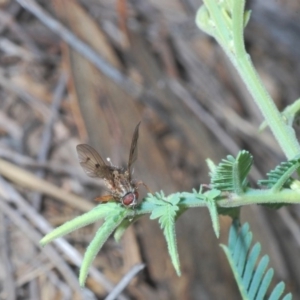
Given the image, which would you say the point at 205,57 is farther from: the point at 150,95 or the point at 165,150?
the point at 165,150

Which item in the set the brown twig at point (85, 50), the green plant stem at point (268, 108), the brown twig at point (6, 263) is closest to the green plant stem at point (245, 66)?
the green plant stem at point (268, 108)

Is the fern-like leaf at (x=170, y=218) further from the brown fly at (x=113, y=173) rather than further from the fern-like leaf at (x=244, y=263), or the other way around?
the fern-like leaf at (x=244, y=263)

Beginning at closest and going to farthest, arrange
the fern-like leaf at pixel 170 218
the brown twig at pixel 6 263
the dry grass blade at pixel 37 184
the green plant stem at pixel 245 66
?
the fern-like leaf at pixel 170 218, the green plant stem at pixel 245 66, the brown twig at pixel 6 263, the dry grass blade at pixel 37 184

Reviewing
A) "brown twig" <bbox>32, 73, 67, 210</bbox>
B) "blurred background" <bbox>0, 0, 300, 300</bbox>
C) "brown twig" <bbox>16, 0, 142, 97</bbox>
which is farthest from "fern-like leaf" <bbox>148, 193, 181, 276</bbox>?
"brown twig" <bbox>16, 0, 142, 97</bbox>

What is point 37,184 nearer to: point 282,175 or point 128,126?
point 128,126

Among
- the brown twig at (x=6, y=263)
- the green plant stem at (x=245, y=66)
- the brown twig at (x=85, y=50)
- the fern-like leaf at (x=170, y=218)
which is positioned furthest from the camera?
the brown twig at (x=85, y=50)

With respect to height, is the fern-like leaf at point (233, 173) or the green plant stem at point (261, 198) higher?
the fern-like leaf at point (233, 173)

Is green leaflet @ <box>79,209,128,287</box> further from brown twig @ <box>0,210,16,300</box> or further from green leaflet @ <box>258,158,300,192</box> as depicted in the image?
brown twig @ <box>0,210,16,300</box>
